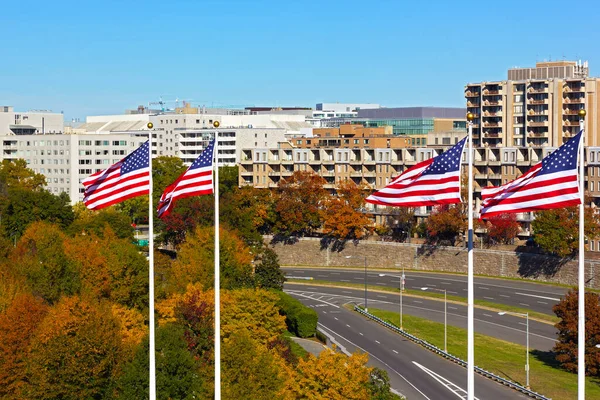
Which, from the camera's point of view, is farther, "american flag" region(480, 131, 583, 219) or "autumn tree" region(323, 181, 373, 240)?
"autumn tree" region(323, 181, 373, 240)

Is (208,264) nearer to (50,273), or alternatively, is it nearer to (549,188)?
(50,273)

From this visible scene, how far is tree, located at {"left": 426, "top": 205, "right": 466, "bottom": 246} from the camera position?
5438 inches

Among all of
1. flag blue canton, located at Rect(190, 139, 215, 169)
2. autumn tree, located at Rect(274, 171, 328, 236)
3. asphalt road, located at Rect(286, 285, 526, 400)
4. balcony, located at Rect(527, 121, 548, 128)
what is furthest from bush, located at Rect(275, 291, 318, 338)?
balcony, located at Rect(527, 121, 548, 128)

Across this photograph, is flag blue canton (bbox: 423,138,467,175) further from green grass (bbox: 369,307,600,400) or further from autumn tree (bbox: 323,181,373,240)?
autumn tree (bbox: 323,181,373,240)

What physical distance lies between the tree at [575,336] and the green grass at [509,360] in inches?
42.2

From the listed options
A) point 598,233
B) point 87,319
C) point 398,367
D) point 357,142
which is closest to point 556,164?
point 87,319

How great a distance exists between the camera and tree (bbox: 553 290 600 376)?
8338 cm

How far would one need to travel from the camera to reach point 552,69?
17612 cm

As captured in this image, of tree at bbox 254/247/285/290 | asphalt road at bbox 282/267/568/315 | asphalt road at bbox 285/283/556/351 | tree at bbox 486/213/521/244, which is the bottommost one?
asphalt road at bbox 285/283/556/351

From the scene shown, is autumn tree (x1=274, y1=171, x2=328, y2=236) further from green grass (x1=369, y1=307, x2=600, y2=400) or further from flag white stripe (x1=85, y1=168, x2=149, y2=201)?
flag white stripe (x1=85, y1=168, x2=149, y2=201)

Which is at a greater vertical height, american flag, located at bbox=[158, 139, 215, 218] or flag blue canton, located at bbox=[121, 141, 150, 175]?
flag blue canton, located at bbox=[121, 141, 150, 175]

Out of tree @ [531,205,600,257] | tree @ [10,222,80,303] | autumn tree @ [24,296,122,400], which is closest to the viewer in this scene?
autumn tree @ [24,296,122,400]

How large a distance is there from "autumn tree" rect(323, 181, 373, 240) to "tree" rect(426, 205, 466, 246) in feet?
37.4

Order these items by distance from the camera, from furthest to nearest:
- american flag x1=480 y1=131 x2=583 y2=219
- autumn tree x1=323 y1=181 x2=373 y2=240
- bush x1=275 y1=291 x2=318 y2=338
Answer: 1. autumn tree x1=323 y1=181 x2=373 y2=240
2. bush x1=275 y1=291 x2=318 y2=338
3. american flag x1=480 y1=131 x2=583 y2=219
